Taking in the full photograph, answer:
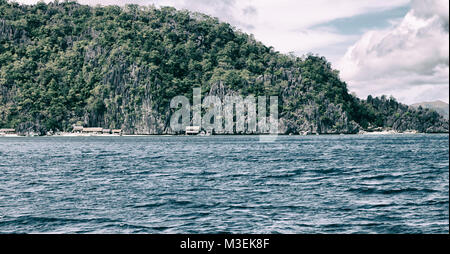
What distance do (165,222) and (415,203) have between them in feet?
47.9

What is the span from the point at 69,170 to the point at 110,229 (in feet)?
98.4

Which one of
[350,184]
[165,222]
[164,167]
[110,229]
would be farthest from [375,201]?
[164,167]

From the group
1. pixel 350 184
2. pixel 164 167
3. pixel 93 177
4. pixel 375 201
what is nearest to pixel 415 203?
pixel 375 201

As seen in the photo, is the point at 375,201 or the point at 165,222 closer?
the point at 165,222

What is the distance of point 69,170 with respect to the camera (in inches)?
1959
